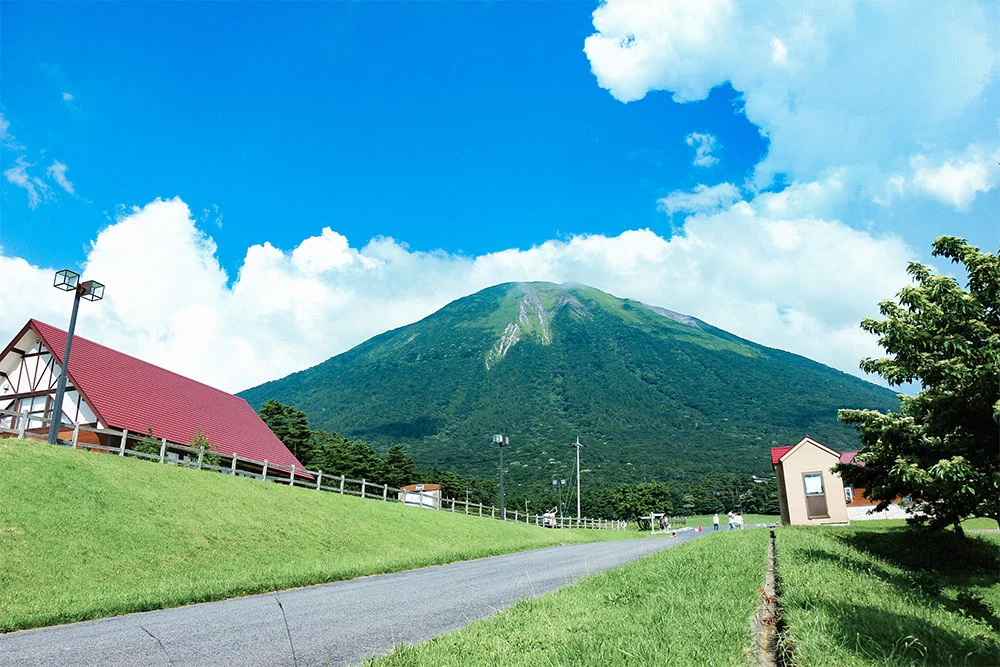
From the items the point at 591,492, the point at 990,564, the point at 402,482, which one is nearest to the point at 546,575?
the point at 990,564

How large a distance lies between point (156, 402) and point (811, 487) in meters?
42.9

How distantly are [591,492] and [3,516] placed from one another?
11817 cm

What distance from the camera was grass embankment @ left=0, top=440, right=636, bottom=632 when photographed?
37.8 feet

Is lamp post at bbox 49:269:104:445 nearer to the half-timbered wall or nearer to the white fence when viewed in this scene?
the white fence

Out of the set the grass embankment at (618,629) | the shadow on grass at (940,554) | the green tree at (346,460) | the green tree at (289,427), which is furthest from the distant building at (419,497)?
the grass embankment at (618,629)

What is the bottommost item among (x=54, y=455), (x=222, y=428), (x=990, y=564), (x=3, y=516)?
(x=990, y=564)

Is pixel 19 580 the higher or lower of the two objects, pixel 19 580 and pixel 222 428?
the lower

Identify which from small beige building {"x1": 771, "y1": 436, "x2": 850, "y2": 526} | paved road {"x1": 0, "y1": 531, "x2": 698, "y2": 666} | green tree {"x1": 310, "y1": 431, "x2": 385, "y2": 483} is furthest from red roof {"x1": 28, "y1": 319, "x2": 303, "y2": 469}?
small beige building {"x1": 771, "y1": 436, "x2": 850, "y2": 526}

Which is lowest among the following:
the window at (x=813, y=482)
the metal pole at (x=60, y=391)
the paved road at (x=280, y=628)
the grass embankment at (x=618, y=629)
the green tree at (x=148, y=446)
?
the paved road at (x=280, y=628)

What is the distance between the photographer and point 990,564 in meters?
21.2

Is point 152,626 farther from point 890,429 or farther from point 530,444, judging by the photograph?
point 530,444

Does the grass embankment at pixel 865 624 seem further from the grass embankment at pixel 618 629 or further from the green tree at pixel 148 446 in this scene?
the green tree at pixel 148 446

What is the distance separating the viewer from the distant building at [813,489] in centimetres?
4131

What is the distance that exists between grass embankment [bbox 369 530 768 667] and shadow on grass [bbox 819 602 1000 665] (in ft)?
2.87
